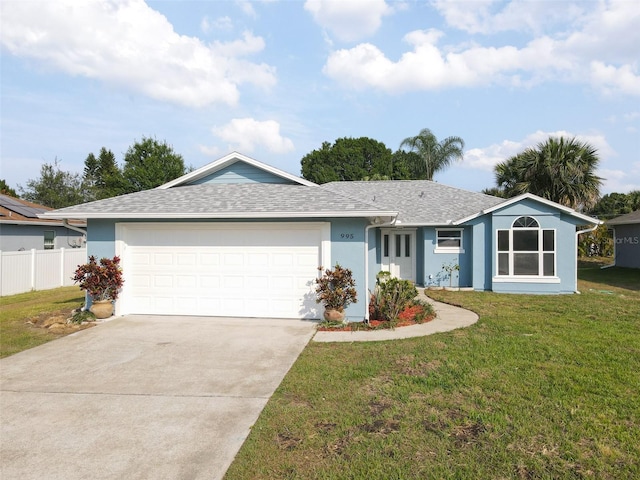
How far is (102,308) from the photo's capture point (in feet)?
32.3

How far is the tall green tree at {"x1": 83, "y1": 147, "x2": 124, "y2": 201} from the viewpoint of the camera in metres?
38.5

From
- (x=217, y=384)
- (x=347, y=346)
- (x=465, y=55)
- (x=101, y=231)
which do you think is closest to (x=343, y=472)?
(x=217, y=384)

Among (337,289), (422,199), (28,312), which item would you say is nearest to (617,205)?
(422,199)

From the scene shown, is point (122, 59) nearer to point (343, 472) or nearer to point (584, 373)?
point (343, 472)

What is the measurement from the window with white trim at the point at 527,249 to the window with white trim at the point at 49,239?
20991 millimetres

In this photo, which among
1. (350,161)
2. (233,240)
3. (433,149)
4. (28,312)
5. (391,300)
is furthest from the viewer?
(350,161)

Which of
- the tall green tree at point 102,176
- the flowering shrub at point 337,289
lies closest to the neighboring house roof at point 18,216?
the flowering shrub at point 337,289

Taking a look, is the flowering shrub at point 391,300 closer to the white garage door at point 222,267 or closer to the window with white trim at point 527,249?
the white garage door at point 222,267

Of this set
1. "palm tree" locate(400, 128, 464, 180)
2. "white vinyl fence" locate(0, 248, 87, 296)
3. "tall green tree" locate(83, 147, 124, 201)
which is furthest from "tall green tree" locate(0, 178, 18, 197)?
"palm tree" locate(400, 128, 464, 180)

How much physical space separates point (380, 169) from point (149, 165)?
24.1 meters

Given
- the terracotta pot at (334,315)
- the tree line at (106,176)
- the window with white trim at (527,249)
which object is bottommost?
the terracotta pot at (334,315)

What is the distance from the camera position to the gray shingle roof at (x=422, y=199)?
16.2 m

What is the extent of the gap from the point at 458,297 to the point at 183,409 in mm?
10607

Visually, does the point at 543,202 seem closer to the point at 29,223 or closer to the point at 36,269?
the point at 36,269
